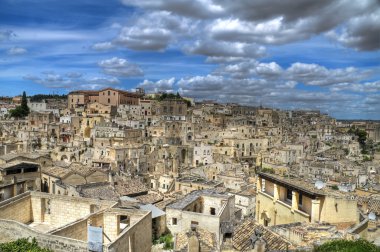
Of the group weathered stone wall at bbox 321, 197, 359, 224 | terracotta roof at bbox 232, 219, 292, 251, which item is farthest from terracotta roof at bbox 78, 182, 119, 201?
weathered stone wall at bbox 321, 197, 359, 224

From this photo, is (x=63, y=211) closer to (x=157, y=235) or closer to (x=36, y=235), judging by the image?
(x=36, y=235)

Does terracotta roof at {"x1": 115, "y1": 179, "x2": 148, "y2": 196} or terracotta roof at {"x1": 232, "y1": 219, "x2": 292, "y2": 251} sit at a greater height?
terracotta roof at {"x1": 232, "y1": 219, "x2": 292, "y2": 251}

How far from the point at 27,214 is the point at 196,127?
214 ft

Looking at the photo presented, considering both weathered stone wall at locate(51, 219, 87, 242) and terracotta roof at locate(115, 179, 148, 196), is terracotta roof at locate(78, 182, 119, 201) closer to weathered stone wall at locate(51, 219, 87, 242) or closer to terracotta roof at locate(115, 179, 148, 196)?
terracotta roof at locate(115, 179, 148, 196)

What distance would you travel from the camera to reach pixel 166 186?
138ft

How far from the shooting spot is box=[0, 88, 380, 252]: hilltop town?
45.3 feet

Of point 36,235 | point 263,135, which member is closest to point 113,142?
point 263,135

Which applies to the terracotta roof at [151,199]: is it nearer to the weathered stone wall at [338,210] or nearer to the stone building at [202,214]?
the stone building at [202,214]

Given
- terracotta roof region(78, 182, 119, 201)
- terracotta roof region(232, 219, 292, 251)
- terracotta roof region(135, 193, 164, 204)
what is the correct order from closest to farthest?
terracotta roof region(232, 219, 292, 251)
terracotta roof region(78, 182, 119, 201)
terracotta roof region(135, 193, 164, 204)

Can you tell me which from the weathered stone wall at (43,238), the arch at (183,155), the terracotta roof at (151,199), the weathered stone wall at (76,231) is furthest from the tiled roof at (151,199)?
the arch at (183,155)

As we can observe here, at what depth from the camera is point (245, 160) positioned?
71875 millimetres

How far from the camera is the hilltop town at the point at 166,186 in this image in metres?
13.8

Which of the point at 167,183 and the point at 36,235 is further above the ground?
the point at 36,235

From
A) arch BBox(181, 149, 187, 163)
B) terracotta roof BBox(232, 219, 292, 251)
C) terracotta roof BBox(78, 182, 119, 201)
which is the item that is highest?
terracotta roof BBox(232, 219, 292, 251)
